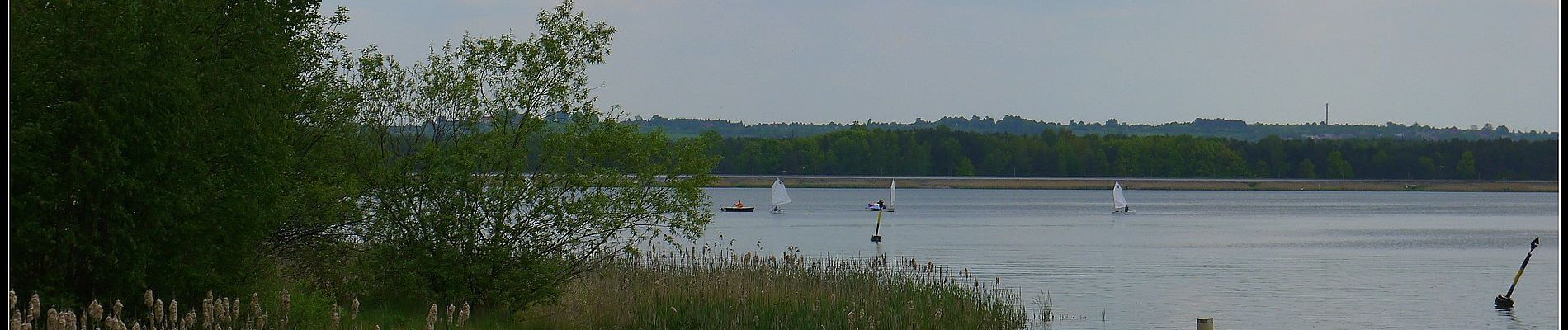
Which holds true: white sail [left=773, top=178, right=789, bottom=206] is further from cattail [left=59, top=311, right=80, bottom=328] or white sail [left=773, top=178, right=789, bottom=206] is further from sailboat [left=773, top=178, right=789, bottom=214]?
cattail [left=59, top=311, right=80, bottom=328]

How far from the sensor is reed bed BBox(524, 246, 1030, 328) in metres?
17.0

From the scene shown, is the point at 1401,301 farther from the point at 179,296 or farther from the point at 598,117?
the point at 179,296

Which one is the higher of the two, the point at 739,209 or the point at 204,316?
the point at 204,316

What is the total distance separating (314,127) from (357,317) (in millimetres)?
2301

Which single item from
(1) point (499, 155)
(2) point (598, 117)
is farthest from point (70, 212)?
(2) point (598, 117)

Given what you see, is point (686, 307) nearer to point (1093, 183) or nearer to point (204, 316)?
point (204, 316)

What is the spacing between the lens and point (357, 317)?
14883mm

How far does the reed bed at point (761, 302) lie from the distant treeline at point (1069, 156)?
11948 cm

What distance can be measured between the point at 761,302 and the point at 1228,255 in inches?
1298

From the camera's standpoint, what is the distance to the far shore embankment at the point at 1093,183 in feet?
494

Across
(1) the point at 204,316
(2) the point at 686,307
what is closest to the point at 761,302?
(2) the point at 686,307

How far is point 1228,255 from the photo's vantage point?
47.4 metres

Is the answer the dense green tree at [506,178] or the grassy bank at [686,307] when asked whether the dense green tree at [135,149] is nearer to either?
the grassy bank at [686,307]

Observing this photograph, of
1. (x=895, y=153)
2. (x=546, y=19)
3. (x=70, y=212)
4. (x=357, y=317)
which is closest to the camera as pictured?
(x=70, y=212)
